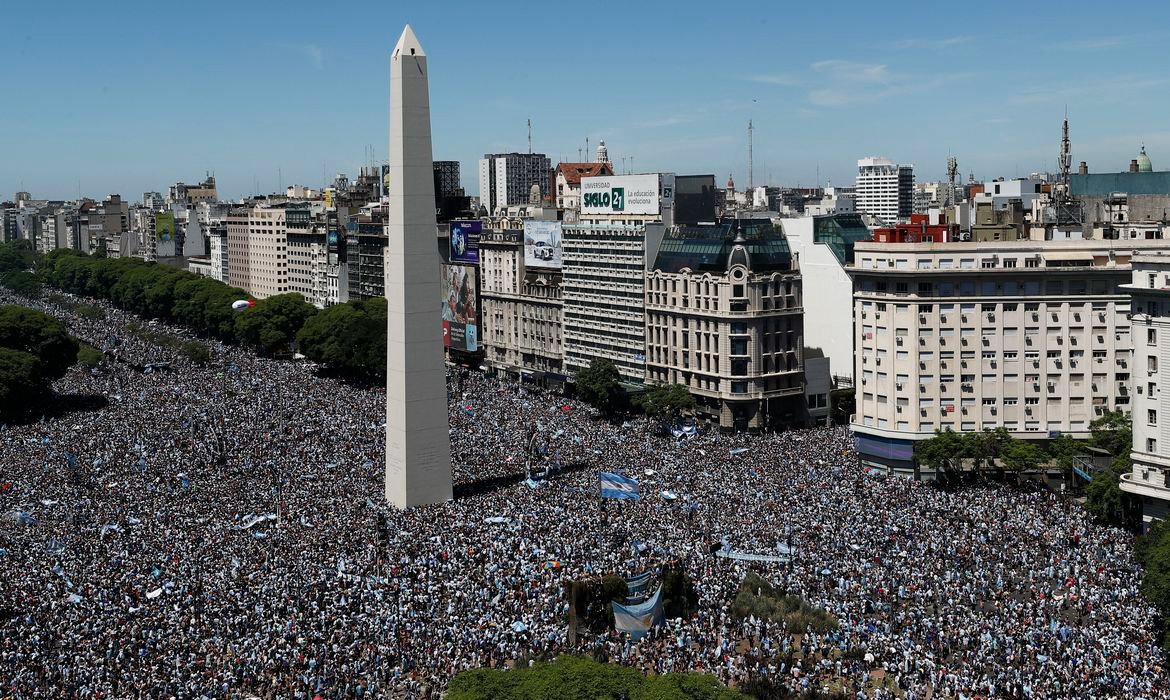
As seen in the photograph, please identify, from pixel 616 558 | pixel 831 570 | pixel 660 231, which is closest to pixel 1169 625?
pixel 831 570

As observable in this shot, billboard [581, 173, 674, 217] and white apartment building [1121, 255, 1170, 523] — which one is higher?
billboard [581, 173, 674, 217]

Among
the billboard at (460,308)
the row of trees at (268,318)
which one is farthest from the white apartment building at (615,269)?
the row of trees at (268,318)

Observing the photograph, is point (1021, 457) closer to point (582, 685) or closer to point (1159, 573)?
point (1159, 573)

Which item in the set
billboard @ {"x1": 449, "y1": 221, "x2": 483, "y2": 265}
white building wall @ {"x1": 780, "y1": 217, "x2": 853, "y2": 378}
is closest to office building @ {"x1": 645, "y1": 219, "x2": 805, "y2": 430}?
white building wall @ {"x1": 780, "y1": 217, "x2": 853, "y2": 378}

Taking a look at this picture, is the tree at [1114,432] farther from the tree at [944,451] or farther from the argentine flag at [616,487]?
the argentine flag at [616,487]

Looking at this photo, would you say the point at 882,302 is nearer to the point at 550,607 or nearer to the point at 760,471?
the point at 760,471

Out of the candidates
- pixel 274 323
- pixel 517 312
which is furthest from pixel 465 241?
pixel 274 323

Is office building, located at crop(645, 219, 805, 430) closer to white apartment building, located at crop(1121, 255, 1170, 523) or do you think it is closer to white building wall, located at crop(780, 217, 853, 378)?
white building wall, located at crop(780, 217, 853, 378)
